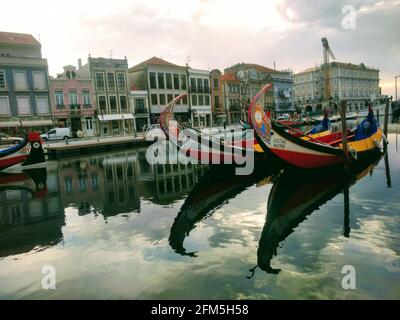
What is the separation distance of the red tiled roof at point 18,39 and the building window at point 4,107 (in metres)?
6.37

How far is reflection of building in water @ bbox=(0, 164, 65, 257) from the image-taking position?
8070mm

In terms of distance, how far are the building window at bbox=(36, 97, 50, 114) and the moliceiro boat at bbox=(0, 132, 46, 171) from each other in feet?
63.8

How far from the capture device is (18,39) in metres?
38.3

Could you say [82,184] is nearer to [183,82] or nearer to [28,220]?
[28,220]

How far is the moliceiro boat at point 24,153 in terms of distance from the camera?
65.0ft

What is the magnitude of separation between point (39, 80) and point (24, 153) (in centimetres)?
2190

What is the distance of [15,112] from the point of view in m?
37.0

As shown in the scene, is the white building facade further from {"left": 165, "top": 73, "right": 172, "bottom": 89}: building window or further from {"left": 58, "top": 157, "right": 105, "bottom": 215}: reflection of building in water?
{"left": 58, "top": 157, "right": 105, "bottom": 215}: reflection of building in water

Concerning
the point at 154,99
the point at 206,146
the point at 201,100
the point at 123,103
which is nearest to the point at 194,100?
the point at 201,100

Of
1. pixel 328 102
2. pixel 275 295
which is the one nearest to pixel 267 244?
pixel 275 295

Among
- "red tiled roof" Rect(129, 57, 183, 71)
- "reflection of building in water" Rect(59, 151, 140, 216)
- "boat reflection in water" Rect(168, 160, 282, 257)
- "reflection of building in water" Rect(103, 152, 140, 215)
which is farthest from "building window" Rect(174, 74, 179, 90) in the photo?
"boat reflection in water" Rect(168, 160, 282, 257)

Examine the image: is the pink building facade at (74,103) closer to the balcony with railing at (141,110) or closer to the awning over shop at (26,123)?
the awning over shop at (26,123)

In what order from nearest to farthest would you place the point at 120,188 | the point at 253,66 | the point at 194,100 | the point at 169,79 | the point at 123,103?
the point at 120,188
the point at 123,103
the point at 169,79
the point at 194,100
the point at 253,66

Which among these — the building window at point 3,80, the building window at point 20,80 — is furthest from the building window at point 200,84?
the building window at point 3,80
